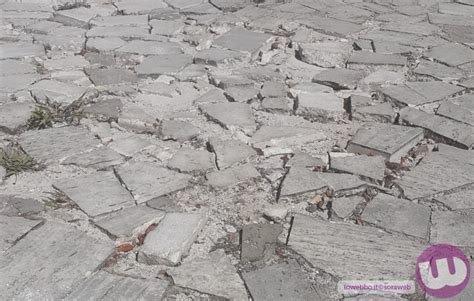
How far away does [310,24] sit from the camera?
568cm

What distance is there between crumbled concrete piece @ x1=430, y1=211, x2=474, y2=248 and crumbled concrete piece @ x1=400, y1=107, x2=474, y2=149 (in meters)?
0.79

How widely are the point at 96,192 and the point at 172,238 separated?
635 mm

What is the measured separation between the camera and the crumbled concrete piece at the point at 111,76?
4398 mm

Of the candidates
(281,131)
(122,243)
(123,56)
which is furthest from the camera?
(123,56)

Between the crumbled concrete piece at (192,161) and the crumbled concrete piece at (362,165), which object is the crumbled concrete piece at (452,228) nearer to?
the crumbled concrete piece at (362,165)

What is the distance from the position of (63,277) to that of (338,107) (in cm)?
240

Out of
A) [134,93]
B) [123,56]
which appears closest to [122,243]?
[134,93]

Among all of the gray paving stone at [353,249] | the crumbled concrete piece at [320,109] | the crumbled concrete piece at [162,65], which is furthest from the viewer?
the crumbled concrete piece at [162,65]

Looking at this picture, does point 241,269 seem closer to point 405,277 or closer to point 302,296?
point 302,296

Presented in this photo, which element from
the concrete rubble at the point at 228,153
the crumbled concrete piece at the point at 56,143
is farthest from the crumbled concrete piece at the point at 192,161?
the crumbled concrete piece at the point at 56,143

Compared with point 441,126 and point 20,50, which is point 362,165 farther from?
point 20,50

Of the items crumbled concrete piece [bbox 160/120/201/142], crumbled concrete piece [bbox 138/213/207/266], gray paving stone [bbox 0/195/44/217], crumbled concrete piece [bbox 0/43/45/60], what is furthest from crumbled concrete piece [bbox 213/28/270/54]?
gray paving stone [bbox 0/195/44/217]

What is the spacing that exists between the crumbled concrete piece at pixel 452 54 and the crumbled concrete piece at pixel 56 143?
3135mm

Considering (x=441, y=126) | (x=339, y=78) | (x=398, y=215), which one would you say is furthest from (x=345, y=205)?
(x=339, y=78)
